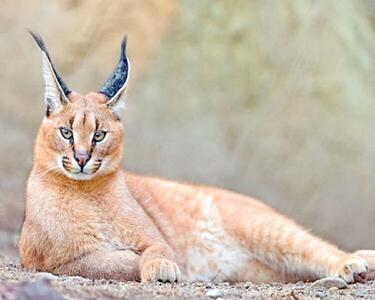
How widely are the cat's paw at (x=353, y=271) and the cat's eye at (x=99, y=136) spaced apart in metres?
1.53

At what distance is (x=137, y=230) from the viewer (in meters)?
5.41

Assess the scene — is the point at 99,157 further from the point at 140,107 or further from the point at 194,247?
the point at 140,107

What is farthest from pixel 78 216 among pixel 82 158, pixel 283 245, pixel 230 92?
pixel 230 92

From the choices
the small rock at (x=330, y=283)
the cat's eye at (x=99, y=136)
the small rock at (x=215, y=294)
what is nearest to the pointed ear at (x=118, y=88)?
the cat's eye at (x=99, y=136)

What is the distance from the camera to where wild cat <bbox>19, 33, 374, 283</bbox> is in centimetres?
521

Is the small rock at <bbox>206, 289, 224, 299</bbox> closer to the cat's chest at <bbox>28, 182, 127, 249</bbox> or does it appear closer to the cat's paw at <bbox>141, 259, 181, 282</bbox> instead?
the cat's paw at <bbox>141, 259, 181, 282</bbox>

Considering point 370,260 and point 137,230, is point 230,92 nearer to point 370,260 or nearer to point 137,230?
point 370,260

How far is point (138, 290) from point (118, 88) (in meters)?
1.51

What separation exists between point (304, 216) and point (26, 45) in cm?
268

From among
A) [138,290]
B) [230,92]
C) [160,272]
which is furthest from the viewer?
[230,92]

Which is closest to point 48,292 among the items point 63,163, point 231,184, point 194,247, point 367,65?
point 63,163

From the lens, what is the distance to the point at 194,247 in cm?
607

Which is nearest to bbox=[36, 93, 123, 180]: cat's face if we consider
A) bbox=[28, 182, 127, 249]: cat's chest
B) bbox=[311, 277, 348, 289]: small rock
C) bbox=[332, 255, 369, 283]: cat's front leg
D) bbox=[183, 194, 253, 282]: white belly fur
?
bbox=[28, 182, 127, 249]: cat's chest

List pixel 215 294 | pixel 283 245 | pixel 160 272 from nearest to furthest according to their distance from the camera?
pixel 215 294 < pixel 160 272 < pixel 283 245
